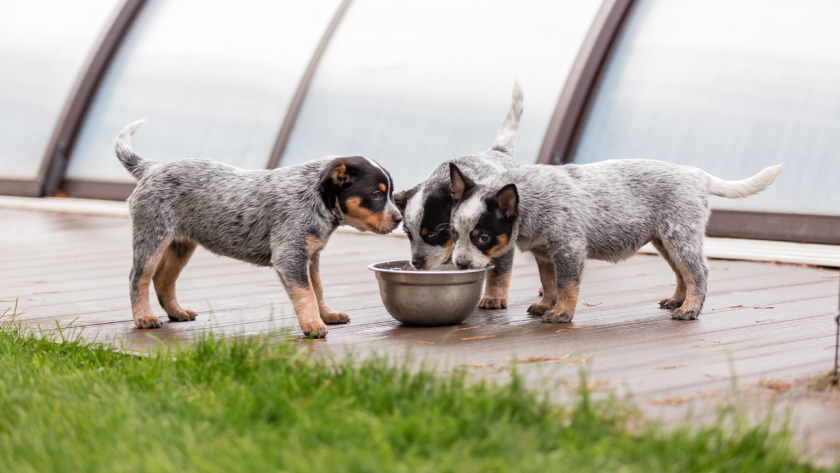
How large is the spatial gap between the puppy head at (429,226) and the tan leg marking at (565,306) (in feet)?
1.91

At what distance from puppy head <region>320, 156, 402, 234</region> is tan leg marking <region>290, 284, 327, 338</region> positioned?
392 mm

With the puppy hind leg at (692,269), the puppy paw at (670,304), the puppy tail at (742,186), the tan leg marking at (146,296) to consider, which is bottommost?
Answer: the tan leg marking at (146,296)

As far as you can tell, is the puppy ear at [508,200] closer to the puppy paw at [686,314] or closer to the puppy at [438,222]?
the puppy at [438,222]

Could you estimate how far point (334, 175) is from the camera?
12.3 ft

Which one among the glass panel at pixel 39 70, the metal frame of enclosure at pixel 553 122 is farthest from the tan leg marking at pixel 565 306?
the glass panel at pixel 39 70

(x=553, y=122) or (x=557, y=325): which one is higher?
(x=553, y=122)

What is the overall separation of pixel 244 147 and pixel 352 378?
6195mm

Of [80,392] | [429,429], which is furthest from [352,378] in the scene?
[80,392]

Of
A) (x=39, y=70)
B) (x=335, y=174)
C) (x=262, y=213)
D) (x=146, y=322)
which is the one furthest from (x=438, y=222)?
(x=39, y=70)

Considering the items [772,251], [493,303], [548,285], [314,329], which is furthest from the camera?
[772,251]

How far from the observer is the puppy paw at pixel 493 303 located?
14.4 ft

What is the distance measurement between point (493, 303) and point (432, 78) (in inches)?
146

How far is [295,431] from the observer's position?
7.34 ft

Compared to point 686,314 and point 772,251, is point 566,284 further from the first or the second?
point 772,251
